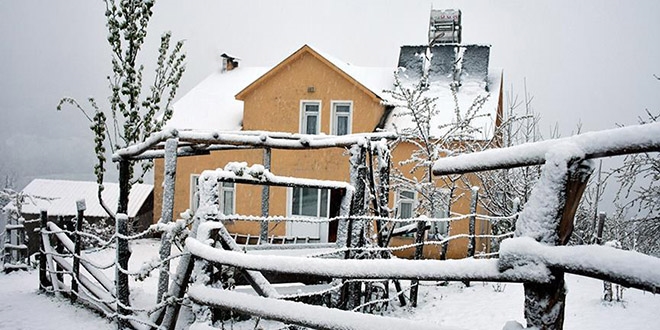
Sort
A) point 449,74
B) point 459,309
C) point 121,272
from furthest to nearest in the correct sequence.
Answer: point 449,74 → point 459,309 → point 121,272

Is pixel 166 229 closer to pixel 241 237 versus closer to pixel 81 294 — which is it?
pixel 81 294

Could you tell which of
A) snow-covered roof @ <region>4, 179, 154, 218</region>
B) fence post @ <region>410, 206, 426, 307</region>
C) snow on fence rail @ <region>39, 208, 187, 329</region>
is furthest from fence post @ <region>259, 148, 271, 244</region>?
snow-covered roof @ <region>4, 179, 154, 218</region>

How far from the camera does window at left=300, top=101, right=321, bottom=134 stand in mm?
14492

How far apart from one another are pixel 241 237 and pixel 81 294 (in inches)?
311

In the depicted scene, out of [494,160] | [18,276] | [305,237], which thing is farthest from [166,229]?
[305,237]

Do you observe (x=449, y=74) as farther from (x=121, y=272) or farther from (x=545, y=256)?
(x=545, y=256)

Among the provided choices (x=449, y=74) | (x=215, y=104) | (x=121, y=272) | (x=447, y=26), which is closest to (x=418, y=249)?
(x=121, y=272)

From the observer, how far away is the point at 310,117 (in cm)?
1462

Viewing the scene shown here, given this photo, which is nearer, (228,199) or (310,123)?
(310,123)

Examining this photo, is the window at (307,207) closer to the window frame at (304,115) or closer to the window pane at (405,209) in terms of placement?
the window frame at (304,115)

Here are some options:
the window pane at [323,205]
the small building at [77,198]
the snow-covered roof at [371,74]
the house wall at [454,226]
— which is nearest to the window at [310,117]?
the snow-covered roof at [371,74]

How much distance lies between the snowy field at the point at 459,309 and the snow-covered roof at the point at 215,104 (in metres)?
7.47

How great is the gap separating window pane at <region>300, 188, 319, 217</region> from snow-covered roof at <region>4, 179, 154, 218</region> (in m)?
6.86

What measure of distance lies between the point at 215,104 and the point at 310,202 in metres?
4.86
